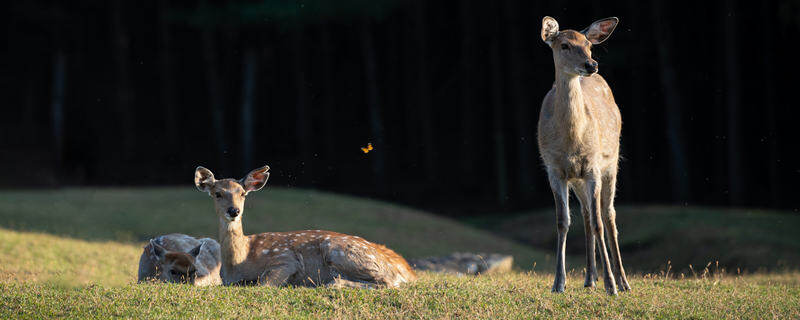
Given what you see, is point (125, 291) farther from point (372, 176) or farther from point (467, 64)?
point (372, 176)

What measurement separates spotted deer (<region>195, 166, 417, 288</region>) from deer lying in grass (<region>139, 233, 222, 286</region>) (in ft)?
2.21

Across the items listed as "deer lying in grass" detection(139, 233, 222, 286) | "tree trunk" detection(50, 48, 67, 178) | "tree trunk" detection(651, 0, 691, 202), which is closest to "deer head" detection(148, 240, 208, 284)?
"deer lying in grass" detection(139, 233, 222, 286)

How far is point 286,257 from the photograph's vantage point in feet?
37.4

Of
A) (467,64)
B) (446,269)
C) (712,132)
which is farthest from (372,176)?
(446,269)

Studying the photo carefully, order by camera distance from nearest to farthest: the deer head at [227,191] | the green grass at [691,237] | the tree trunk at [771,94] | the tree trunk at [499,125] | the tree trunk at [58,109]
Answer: the deer head at [227,191], the green grass at [691,237], the tree trunk at [771,94], the tree trunk at [499,125], the tree trunk at [58,109]

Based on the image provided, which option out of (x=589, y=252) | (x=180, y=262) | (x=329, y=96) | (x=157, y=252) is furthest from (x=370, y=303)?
(x=329, y=96)

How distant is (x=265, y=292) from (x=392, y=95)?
41344 millimetres

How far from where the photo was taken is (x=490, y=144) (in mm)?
46656

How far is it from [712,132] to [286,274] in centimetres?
3598

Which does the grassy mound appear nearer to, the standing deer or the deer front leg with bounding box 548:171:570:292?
the deer front leg with bounding box 548:171:570:292

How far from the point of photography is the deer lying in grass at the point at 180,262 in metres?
11.6

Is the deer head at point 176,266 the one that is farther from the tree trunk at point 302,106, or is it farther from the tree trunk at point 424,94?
the tree trunk at point 302,106

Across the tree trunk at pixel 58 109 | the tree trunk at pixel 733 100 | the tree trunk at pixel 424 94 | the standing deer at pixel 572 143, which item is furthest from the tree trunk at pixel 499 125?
the standing deer at pixel 572 143

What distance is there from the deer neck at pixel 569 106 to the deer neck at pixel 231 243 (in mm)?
4639
